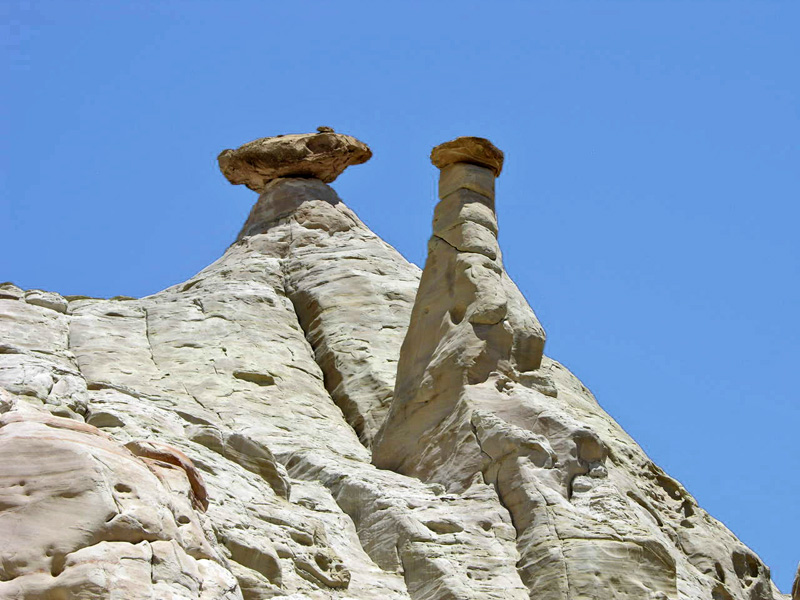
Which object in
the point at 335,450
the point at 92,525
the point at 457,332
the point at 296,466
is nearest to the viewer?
the point at 92,525

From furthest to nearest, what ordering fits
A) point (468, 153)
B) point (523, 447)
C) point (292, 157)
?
point (292, 157) → point (468, 153) → point (523, 447)

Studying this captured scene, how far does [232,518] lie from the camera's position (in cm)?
1343

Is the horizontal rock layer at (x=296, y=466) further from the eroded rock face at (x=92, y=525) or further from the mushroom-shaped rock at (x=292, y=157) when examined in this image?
the mushroom-shaped rock at (x=292, y=157)

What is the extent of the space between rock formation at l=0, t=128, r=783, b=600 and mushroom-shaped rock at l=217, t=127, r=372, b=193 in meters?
4.85

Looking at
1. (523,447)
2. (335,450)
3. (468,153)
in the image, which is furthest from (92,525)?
(468,153)

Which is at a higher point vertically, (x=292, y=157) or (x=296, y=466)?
(x=292, y=157)

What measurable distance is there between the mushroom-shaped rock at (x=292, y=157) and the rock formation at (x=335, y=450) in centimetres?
485

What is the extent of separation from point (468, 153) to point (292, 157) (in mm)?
10191

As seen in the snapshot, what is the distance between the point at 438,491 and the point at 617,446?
4039 mm

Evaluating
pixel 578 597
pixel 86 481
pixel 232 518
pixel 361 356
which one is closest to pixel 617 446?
pixel 361 356

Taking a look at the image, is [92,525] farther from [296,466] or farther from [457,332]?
[457,332]

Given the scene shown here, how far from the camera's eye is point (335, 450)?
18.3m

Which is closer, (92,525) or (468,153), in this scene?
(92,525)

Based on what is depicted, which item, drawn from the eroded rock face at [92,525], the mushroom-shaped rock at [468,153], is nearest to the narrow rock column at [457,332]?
the mushroom-shaped rock at [468,153]
